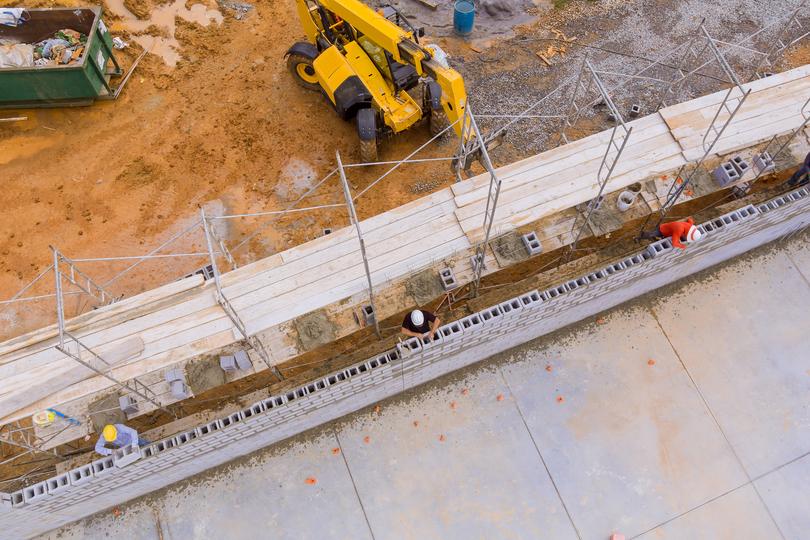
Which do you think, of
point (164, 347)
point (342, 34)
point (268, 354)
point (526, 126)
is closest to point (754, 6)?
point (526, 126)

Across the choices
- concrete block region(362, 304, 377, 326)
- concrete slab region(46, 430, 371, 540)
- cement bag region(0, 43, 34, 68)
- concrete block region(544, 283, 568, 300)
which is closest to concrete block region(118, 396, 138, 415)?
concrete slab region(46, 430, 371, 540)

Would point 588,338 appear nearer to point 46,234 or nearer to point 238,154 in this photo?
point 238,154

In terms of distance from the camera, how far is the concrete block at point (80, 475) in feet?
19.5

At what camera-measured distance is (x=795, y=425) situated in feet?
26.3

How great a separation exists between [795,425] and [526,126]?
697cm

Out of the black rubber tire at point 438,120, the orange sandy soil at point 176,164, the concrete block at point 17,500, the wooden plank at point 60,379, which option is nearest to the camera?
the concrete block at point 17,500

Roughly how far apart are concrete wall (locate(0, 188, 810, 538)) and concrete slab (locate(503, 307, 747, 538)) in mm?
589

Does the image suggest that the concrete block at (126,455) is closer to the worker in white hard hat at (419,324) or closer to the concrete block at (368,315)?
the concrete block at (368,315)

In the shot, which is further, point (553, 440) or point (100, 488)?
point (553, 440)

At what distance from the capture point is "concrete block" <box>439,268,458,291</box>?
741 centimetres

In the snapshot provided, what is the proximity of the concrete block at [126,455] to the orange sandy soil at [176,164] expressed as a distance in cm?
436

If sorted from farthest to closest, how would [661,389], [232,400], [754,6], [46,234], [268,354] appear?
[754,6], [46,234], [661,389], [232,400], [268,354]

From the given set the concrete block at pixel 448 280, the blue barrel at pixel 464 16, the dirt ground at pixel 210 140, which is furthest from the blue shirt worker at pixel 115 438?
the blue barrel at pixel 464 16

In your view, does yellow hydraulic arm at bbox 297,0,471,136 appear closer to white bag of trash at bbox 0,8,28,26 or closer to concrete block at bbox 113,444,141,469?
concrete block at bbox 113,444,141,469
